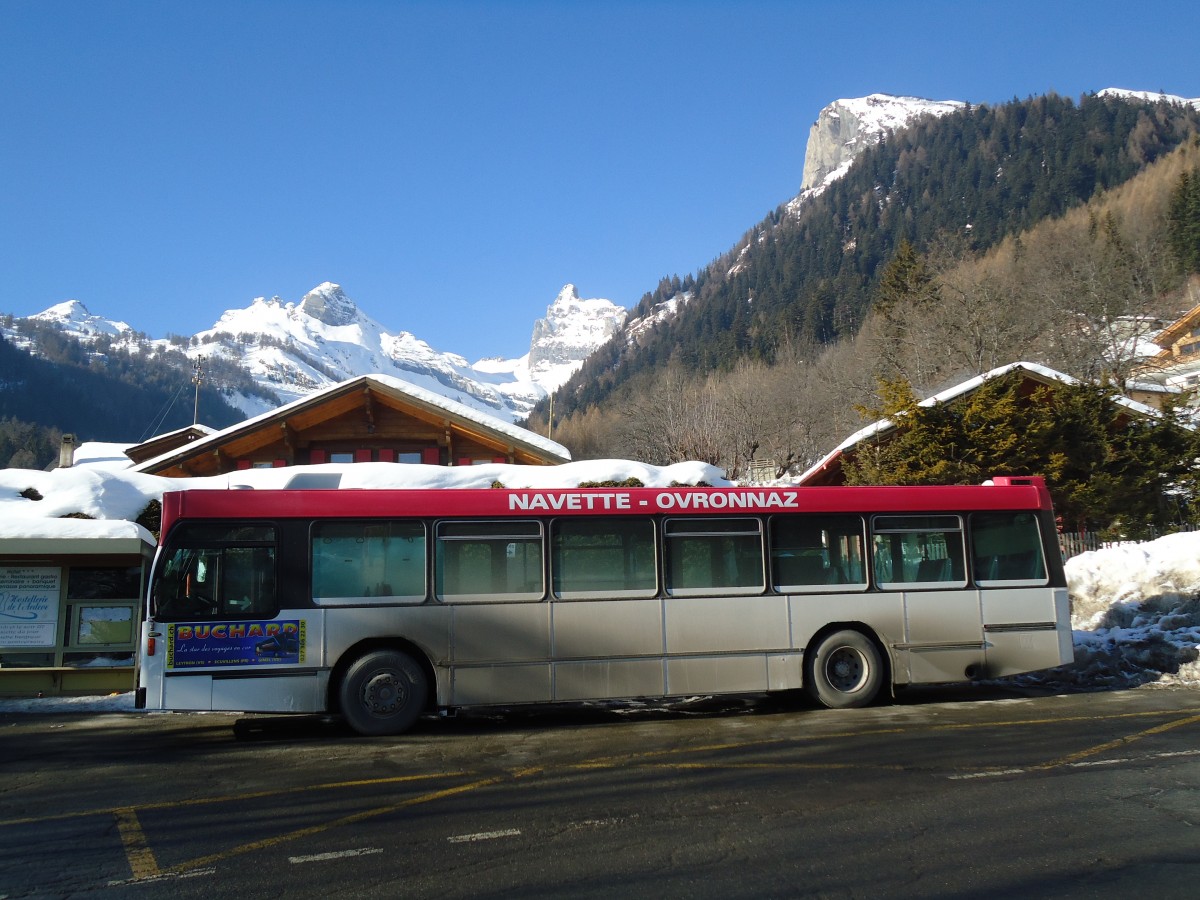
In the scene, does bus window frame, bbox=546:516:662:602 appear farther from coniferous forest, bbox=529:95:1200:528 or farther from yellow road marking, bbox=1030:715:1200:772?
coniferous forest, bbox=529:95:1200:528

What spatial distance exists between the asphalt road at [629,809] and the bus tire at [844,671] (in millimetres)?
551

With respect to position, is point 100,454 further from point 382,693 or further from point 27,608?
point 382,693

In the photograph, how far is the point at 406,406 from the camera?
29.5m

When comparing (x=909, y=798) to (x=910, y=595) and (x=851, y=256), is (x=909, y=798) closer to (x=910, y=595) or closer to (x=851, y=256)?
(x=910, y=595)

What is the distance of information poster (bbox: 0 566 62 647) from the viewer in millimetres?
14492

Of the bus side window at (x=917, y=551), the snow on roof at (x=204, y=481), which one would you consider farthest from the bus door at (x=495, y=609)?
the bus side window at (x=917, y=551)

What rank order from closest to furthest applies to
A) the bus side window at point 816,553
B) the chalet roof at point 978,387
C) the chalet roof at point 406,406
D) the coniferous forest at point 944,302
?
the bus side window at point 816,553, the chalet roof at point 978,387, the chalet roof at point 406,406, the coniferous forest at point 944,302

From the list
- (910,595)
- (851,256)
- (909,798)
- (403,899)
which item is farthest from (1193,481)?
(851,256)

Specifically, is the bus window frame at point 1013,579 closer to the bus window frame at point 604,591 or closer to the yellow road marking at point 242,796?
the bus window frame at point 604,591

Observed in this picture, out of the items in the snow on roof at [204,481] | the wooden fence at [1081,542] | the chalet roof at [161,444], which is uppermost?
the chalet roof at [161,444]

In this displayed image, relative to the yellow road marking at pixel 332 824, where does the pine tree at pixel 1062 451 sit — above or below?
above

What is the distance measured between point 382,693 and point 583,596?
2524mm

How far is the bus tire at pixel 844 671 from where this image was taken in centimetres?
1156

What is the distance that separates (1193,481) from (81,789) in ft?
78.5
